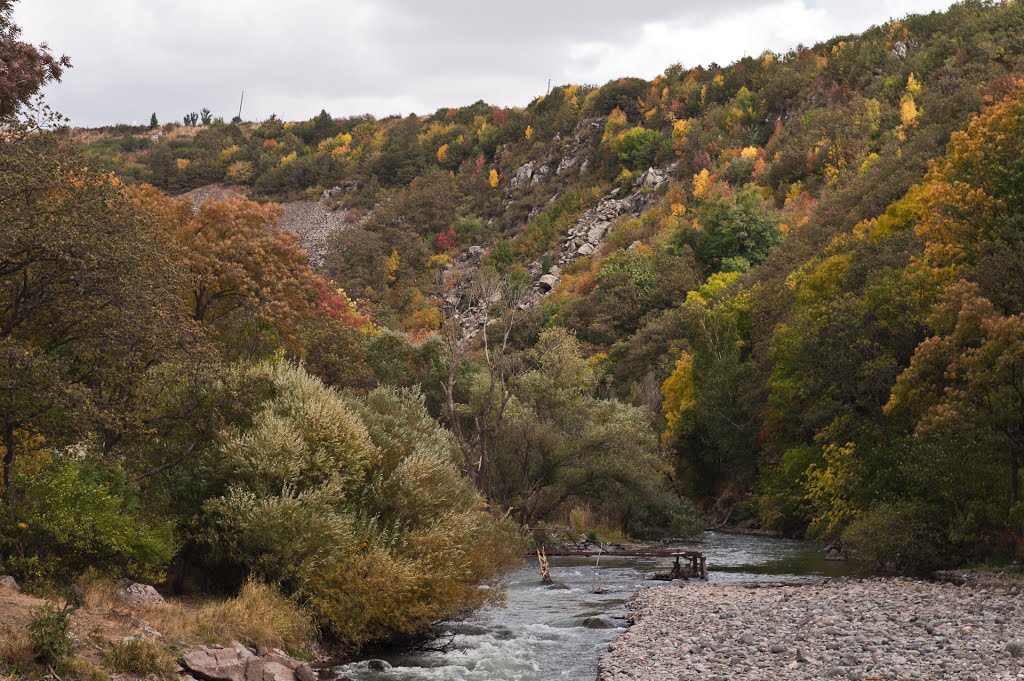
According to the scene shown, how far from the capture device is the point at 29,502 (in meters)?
19.1

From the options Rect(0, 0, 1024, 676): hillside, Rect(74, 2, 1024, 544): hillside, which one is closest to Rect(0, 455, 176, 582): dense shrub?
Rect(0, 0, 1024, 676): hillside

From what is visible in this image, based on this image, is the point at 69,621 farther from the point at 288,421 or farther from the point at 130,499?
the point at 288,421

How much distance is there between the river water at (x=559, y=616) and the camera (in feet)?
67.1

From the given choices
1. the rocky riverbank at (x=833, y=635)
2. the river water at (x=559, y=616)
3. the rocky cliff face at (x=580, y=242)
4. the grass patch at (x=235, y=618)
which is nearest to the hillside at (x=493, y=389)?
the grass patch at (x=235, y=618)

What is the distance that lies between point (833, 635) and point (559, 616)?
339 inches

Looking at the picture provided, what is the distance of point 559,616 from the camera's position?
26969 millimetres

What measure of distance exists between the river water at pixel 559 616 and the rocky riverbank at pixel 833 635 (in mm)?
1221

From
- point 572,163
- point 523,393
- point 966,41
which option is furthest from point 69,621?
point 572,163

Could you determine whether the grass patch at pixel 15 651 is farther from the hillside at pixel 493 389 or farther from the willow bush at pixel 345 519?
the willow bush at pixel 345 519

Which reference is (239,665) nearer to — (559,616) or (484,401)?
(559,616)

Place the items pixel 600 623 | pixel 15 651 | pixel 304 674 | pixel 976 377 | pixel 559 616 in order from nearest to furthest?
pixel 15 651 → pixel 304 674 → pixel 600 623 → pixel 559 616 → pixel 976 377

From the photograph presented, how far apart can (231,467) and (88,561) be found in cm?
435

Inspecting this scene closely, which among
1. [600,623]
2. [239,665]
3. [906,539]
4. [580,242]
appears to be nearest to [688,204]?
[580,242]

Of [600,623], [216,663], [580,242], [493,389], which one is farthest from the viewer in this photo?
[580,242]
